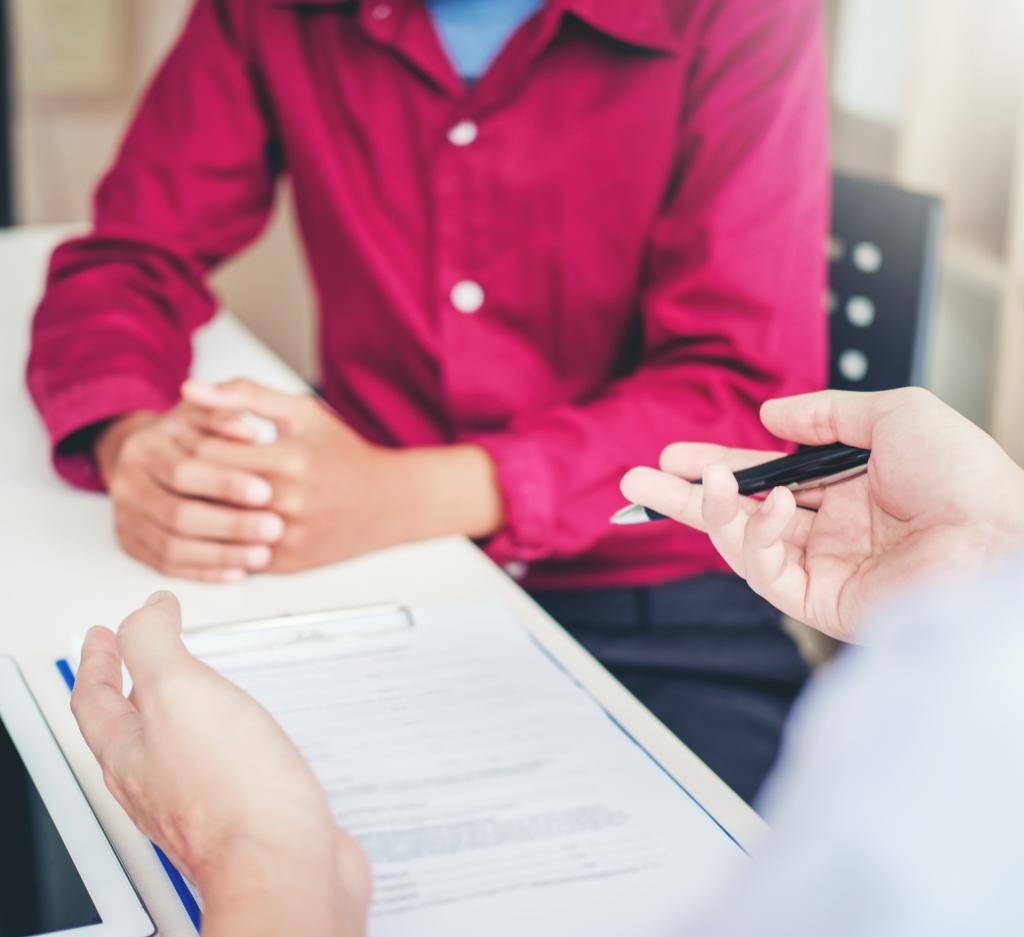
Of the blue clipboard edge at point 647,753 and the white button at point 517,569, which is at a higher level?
the blue clipboard edge at point 647,753

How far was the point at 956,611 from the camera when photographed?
0.30 meters

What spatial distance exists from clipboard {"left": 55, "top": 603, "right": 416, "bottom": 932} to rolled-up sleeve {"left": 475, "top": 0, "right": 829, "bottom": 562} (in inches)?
7.2

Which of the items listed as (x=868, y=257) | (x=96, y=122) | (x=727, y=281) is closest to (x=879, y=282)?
(x=868, y=257)

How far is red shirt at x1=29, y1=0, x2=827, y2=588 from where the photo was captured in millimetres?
914

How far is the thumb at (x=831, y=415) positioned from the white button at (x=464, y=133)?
1.54 feet

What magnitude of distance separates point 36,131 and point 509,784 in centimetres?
231

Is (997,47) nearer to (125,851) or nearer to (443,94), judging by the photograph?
(443,94)

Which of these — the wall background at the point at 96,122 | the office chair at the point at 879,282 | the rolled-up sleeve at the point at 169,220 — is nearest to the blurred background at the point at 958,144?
the office chair at the point at 879,282

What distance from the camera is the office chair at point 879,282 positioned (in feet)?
3.43

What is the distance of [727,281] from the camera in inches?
36.2

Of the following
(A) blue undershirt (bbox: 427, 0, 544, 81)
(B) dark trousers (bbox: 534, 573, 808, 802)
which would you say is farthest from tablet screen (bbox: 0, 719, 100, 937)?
(A) blue undershirt (bbox: 427, 0, 544, 81)

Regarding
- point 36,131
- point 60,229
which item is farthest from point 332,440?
point 36,131

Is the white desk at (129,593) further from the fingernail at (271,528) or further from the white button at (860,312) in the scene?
Result: the white button at (860,312)

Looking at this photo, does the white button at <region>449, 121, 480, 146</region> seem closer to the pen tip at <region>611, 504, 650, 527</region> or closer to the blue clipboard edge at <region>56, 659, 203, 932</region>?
the pen tip at <region>611, 504, 650, 527</region>
